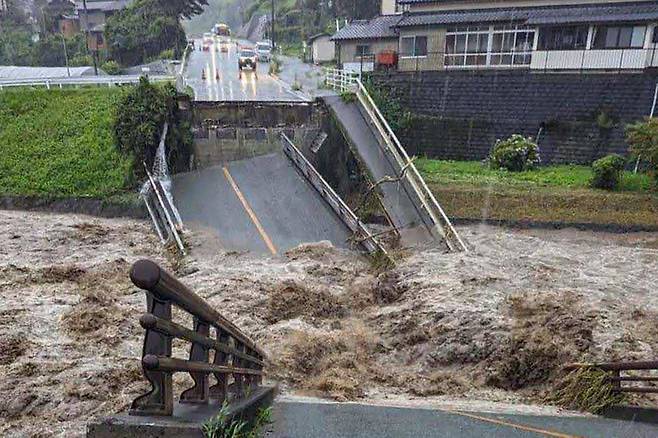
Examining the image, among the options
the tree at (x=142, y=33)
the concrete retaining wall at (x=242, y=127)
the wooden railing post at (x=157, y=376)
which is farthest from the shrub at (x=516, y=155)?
the tree at (x=142, y=33)

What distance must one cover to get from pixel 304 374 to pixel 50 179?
44.6 feet

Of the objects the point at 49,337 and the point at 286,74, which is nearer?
the point at 49,337

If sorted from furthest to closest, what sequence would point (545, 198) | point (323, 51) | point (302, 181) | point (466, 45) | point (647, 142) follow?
point (323, 51)
point (466, 45)
point (302, 181)
point (545, 198)
point (647, 142)

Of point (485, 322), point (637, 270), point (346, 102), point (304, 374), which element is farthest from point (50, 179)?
point (637, 270)

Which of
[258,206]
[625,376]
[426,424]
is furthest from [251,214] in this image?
[625,376]

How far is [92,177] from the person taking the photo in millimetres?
16234

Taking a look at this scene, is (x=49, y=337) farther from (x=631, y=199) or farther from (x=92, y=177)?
(x=631, y=199)

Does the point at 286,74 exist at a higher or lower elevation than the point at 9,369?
higher

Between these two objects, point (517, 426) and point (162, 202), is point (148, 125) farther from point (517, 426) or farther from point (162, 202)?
point (517, 426)

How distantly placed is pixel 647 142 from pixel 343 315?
11.8m

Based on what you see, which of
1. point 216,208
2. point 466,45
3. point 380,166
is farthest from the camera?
point 466,45

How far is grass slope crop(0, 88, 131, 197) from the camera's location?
16.1m

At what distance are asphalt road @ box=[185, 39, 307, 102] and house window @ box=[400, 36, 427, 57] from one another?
6.12 m

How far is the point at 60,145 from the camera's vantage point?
1772cm
